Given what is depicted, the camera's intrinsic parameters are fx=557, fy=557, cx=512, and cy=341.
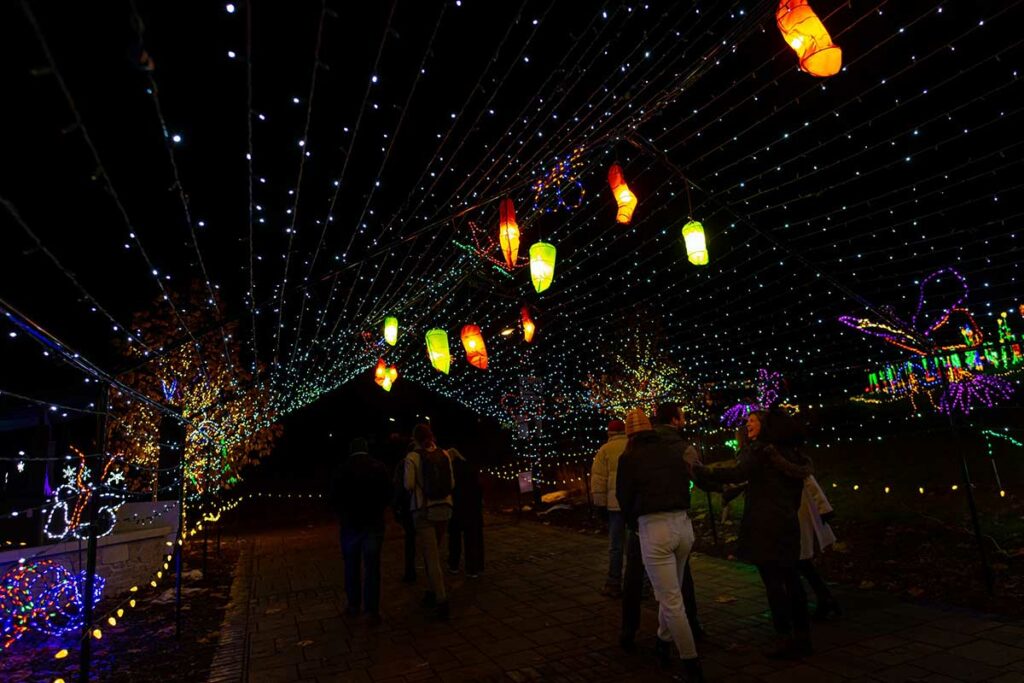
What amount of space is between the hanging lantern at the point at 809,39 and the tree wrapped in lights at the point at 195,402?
10.2 meters

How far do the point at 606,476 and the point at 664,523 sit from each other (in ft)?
6.36

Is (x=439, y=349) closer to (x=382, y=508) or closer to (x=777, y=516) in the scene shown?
(x=382, y=508)

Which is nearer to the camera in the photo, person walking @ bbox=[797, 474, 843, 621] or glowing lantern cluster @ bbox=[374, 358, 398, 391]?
person walking @ bbox=[797, 474, 843, 621]

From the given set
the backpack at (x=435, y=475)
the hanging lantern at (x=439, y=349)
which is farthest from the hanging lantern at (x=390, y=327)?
the backpack at (x=435, y=475)

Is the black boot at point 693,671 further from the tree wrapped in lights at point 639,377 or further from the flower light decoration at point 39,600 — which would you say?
the tree wrapped in lights at point 639,377

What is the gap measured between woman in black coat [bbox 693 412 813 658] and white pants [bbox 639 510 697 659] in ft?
1.61

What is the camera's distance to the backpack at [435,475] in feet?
17.5

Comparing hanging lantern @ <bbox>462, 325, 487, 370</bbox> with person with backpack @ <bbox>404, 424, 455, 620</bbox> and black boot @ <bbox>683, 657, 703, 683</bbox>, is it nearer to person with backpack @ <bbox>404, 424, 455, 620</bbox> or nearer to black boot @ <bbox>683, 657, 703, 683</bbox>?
person with backpack @ <bbox>404, 424, 455, 620</bbox>

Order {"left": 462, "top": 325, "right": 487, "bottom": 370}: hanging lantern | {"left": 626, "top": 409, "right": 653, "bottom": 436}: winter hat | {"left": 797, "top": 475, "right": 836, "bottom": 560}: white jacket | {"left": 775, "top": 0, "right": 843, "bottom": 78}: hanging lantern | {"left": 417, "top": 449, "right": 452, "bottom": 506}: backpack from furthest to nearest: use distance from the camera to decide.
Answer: {"left": 462, "top": 325, "right": 487, "bottom": 370}: hanging lantern < {"left": 417, "top": 449, "right": 452, "bottom": 506}: backpack < {"left": 797, "top": 475, "right": 836, "bottom": 560}: white jacket < {"left": 626, "top": 409, "right": 653, "bottom": 436}: winter hat < {"left": 775, "top": 0, "right": 843, "bottom": 78}: hanging lantern

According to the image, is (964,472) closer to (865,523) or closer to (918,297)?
(865,523)

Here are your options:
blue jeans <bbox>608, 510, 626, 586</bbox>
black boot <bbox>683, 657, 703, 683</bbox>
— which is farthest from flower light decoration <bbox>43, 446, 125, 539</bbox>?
black boot <bbox>683, 657, 703, 683</bbox>

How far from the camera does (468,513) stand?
6.86 m

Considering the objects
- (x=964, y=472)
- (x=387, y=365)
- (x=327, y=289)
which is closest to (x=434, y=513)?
(x=964, y=472)

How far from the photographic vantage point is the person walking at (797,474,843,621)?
4.14 meters
